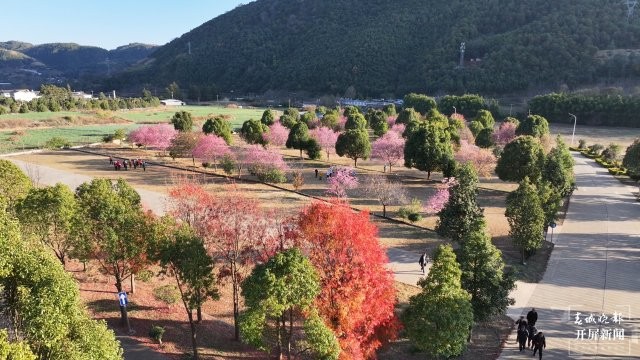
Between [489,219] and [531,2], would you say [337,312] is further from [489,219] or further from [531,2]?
[531,2]

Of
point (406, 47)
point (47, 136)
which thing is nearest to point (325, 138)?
point (47, 136)

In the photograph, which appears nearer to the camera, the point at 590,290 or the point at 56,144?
the point at 590,290

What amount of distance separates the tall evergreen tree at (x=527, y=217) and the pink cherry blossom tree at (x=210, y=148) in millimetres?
25053

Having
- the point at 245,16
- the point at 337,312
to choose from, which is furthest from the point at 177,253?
the point at 245,16

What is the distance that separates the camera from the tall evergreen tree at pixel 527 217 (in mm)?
21656

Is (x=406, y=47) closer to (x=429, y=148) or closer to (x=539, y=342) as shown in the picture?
(x=429, y=148)

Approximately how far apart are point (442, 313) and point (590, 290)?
402 inches

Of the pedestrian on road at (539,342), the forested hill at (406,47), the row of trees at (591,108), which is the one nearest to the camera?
the pedestrian on road at (539,342)

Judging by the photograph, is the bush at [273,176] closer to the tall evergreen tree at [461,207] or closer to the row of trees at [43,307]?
the tall evergreen tree at [461,207]

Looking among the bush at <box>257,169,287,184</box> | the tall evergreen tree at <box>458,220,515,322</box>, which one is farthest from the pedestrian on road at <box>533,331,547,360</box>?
the bush at <box>257,169,287,184</box>

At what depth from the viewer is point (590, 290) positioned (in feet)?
64.5

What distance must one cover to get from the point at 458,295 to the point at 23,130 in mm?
69060

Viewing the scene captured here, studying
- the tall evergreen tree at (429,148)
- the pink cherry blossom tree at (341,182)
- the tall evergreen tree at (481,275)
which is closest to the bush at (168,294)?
the tall evergreen tree at (481,275)

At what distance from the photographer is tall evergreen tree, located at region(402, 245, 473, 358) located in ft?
44.3
